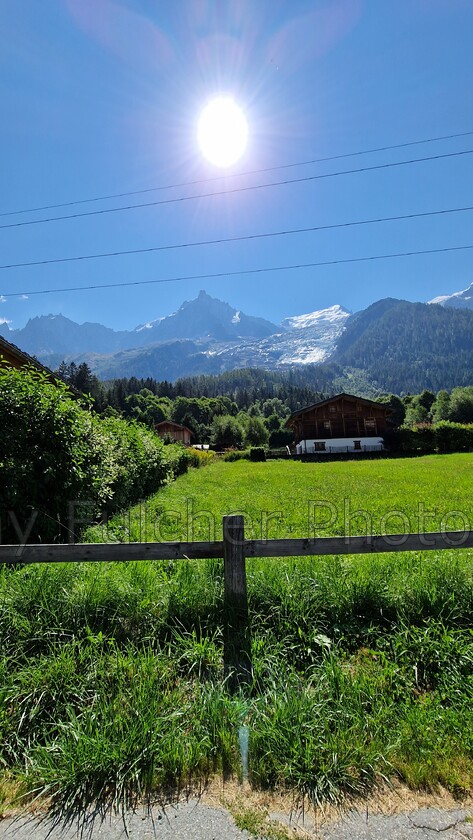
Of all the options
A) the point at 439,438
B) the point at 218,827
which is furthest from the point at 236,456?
the point at 218,827

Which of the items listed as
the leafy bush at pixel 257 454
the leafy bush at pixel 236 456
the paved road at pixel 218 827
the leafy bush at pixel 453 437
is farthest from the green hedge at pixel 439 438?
the paved road at pixel 218 827

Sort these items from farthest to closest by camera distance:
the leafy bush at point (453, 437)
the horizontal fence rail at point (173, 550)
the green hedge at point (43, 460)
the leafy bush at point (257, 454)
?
the leafy bush at point (257, 454)
the leafy bush at point (453, 437)
the green hedge at point (43, 460)
the horizontal fence rail at point (173, 550)

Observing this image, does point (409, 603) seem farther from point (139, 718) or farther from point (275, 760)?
point (139, 718)

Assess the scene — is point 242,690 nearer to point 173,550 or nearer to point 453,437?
point 173,550

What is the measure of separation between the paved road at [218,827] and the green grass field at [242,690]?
14cm

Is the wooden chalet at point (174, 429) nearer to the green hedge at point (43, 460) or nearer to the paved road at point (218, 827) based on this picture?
the green hedge at point (43, 460)

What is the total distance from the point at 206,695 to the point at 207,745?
35 cm

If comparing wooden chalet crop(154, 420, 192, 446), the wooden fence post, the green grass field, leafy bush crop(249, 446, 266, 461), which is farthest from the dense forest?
the wooden fence post

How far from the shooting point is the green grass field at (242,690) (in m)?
2.07

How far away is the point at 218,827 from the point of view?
178 centimetres

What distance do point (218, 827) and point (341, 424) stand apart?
47475 mm

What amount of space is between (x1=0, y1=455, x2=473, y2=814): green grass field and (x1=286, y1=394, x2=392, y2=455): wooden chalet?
140ft

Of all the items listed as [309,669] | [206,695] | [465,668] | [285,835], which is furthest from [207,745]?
[465,668]

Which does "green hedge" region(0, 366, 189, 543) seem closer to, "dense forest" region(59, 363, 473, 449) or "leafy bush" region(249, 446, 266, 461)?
"leafy bush" region(249, 446, 266, 461)
